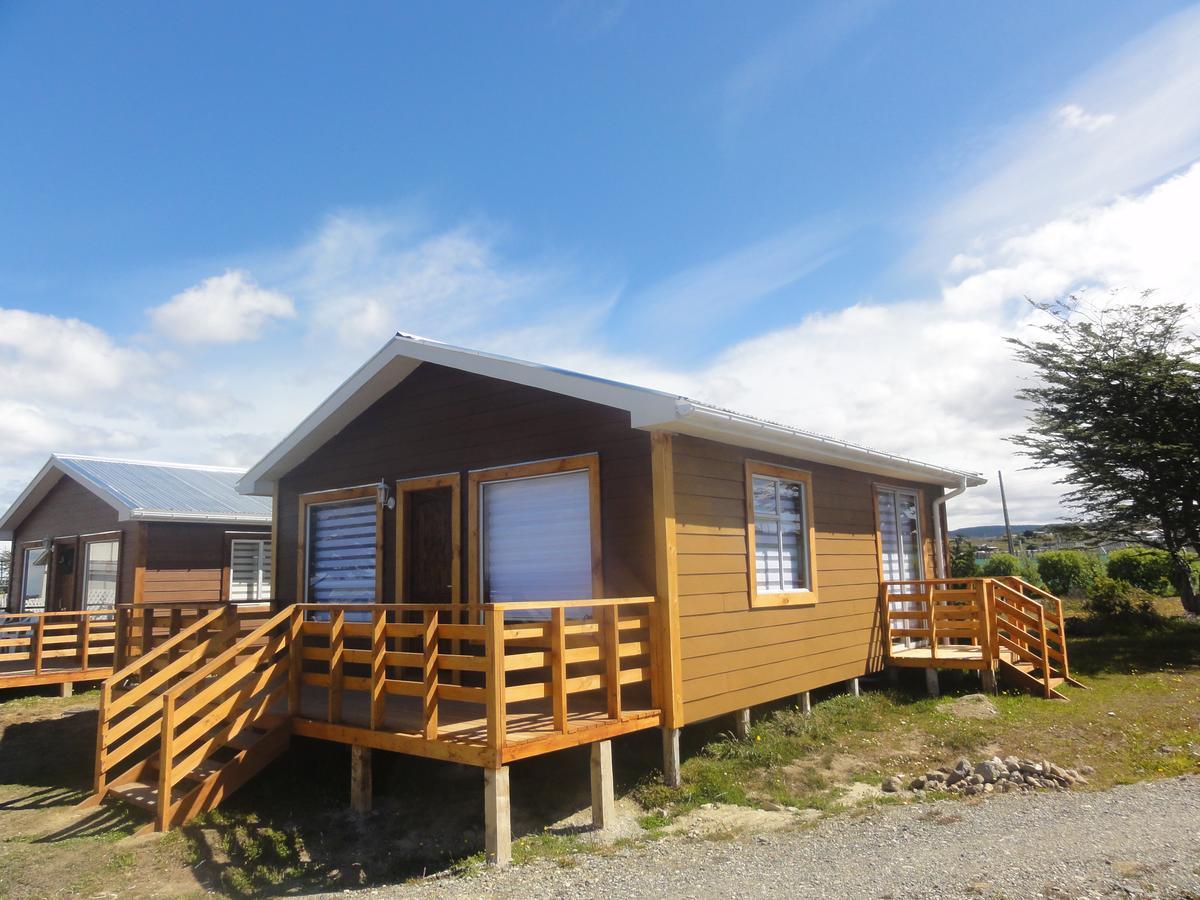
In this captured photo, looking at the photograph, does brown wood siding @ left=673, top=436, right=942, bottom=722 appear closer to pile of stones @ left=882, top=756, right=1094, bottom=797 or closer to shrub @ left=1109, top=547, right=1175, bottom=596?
pile of stones @ left=882, top=756, right=1094, bottom=797

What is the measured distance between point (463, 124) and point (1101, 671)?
37.2 feet

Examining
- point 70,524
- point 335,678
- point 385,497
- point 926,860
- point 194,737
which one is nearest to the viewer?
point 926,860

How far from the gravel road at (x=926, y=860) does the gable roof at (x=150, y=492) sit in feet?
34.9

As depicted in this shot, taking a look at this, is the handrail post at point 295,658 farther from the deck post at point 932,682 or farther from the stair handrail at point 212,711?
the deck post at point 932,682

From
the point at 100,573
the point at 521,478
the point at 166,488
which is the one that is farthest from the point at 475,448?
the point at 100,573

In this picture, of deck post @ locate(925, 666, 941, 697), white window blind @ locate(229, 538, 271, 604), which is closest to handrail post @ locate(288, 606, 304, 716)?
deck post @ locate(925, 666, 941, 697)

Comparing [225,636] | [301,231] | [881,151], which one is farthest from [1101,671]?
[301,231]

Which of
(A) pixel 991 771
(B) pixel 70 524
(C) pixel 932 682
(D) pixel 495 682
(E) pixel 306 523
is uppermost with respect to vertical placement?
(B) pixel 70 524

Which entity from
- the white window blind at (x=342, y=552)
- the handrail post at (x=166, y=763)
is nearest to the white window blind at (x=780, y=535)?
the white window blind at (x=342, y=552)

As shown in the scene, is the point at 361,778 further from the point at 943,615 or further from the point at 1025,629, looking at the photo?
the point at 1025,629

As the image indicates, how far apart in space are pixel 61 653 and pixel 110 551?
3496mm

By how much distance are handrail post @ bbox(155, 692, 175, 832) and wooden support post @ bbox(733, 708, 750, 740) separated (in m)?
4.85

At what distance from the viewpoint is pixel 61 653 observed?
43.3ft

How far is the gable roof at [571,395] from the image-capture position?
7.01 m
